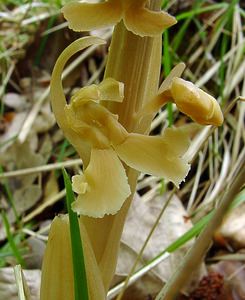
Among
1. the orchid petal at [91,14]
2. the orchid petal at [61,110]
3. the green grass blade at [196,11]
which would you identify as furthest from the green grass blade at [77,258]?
the green grass blade at [196,11]

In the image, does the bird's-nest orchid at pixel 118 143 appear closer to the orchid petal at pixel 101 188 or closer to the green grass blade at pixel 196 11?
the orchid petal at pixel 101 188

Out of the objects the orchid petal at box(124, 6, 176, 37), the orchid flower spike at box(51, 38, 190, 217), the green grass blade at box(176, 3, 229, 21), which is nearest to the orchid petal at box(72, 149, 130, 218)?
the orchid flower spike at box(51, 38, 190, 217)

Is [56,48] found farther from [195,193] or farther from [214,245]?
[214,245]

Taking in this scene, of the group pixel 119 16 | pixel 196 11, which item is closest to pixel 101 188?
pixel 119 16

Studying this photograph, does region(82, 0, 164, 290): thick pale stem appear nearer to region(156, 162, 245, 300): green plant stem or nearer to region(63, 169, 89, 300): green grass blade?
region(63, 169, 89, 300): green grass blade

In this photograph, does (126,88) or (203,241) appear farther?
(126,88)

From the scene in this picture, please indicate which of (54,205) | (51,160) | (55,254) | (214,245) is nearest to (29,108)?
(51,160)

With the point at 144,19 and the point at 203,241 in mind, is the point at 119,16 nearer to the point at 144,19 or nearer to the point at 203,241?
the point at 144,19
